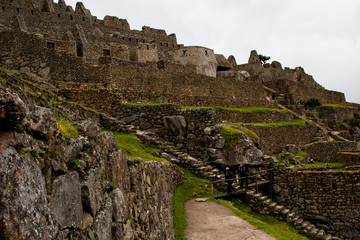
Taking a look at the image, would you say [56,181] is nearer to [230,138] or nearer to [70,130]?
[70,130]

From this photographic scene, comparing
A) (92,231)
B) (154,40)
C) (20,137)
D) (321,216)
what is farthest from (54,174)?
(154,40)

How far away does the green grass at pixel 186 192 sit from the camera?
36.3 ft

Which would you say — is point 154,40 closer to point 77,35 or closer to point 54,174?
point 77,35

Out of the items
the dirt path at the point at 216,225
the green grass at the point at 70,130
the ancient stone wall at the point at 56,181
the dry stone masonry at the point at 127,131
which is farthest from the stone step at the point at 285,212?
the green grass at the point at 70,130

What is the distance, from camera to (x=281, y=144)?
28.8m

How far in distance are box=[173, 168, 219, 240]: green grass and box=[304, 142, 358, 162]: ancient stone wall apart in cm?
1640

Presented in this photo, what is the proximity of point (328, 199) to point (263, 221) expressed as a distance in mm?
3600

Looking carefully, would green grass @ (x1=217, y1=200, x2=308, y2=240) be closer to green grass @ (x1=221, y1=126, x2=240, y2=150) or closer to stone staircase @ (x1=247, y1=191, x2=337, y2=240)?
stone staircase @ (x1=247, y1=191, x2=337, y2=240)

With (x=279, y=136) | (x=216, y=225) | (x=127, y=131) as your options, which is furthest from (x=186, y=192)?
(x=279, y=136)

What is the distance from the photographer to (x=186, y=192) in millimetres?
14352

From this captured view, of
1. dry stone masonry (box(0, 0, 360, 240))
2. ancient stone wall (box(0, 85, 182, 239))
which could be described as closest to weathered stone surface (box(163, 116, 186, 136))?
dry stone masonry (box(0, 0, 360, 240))

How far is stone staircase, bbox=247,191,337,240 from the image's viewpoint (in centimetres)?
1409

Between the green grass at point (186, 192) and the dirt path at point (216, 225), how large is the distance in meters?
0.26

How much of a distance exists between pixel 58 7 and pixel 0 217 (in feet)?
162
